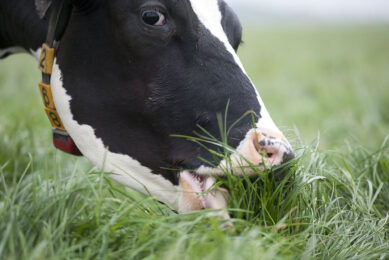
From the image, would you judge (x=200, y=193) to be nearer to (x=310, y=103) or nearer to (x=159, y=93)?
(x=159, y=93)

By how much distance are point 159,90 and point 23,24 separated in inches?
42.1

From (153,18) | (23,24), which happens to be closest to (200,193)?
(153,18)

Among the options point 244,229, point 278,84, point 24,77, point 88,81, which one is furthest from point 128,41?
point 278,84

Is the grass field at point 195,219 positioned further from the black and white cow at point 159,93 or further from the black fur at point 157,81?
the black fur at point 157,81

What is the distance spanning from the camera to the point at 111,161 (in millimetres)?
2008

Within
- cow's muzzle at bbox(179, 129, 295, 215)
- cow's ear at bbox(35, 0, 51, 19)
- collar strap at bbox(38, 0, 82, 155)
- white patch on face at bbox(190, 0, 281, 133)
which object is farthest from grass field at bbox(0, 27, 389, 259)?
cow's ear at bbox(35, 0, 51, 19)

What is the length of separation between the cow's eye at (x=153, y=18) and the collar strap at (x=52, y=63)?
0.47 metres

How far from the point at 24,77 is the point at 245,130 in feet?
20.2

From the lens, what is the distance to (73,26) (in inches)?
80.0

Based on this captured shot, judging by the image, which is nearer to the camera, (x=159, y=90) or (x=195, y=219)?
(x=195, y=219)

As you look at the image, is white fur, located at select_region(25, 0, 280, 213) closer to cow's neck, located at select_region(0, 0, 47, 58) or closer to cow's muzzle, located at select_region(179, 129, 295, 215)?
cow's muzzle, located at select_region(179, 129, 295, 215)

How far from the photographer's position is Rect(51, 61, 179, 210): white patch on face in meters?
1.93

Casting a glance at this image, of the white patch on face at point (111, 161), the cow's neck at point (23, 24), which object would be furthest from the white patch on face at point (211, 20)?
the cow's neck at point (23, 24)

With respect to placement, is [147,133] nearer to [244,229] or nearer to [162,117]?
[162,117]
